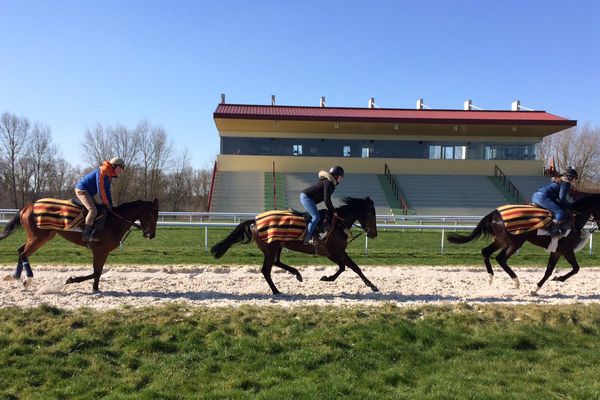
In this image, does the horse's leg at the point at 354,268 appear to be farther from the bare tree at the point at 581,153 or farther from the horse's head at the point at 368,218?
the bare tree at the point at 581,153

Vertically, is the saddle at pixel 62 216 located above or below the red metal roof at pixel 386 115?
below

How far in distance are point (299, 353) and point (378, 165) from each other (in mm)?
28309

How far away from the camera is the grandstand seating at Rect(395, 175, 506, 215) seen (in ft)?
89.1

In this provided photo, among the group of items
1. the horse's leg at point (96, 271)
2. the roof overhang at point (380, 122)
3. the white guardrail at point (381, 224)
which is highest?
the roof overhang at point (380, 122)

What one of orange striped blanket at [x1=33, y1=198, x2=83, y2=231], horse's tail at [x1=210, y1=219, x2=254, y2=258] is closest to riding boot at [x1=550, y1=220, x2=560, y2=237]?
horse's tail at [x1=210, y1=219, x2=254, y2=258]

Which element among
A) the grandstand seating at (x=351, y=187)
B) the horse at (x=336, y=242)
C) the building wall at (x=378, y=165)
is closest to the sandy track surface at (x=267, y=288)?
the horse at (x=336, y=242)

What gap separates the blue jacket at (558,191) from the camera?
745 cm

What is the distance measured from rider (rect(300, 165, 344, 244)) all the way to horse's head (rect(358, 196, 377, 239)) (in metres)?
0.52

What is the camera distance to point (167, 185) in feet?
154

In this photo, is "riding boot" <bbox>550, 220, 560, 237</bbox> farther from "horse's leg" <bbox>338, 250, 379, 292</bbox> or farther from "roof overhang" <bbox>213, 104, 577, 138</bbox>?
"roof overhang" <bbox>213, 104, 577, 138</bbox>

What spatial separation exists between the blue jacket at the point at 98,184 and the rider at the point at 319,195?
10.6 ft

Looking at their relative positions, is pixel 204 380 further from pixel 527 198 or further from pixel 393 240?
pixel 527 198

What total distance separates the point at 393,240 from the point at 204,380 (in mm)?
13087

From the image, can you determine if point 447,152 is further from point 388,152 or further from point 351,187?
point 351,187
